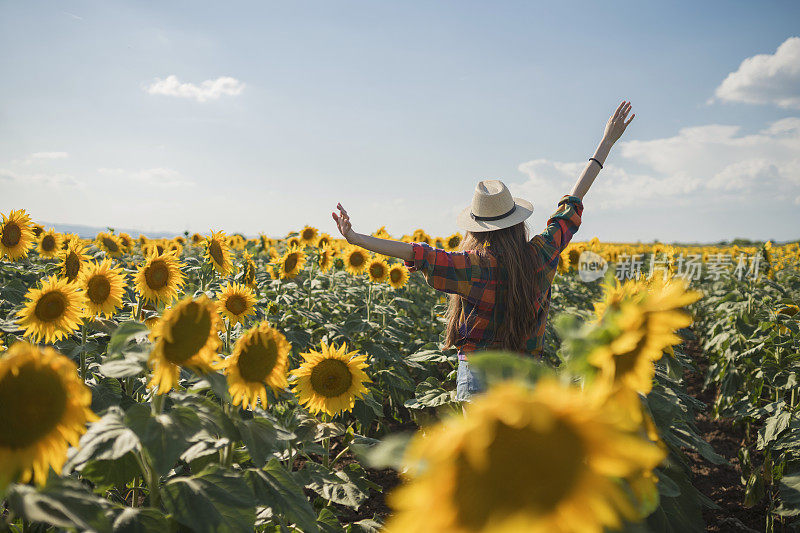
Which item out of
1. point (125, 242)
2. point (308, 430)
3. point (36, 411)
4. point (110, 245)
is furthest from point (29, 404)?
point (125, 242)

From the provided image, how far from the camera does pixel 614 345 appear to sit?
0.83m

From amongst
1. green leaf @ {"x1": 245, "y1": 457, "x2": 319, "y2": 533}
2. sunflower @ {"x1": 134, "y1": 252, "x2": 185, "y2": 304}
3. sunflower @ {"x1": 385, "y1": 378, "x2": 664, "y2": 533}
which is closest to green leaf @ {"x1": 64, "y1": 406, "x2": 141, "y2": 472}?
green leaf @ {"x1": 245, "y1": 457, "x2": 319, "y2": 533}

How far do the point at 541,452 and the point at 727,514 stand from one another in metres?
5.01

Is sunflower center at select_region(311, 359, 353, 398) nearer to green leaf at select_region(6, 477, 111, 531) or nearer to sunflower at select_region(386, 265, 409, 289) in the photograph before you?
green leaf at select_region(6, 477, 111, 531)

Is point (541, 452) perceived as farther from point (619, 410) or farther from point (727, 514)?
point (727, 514)

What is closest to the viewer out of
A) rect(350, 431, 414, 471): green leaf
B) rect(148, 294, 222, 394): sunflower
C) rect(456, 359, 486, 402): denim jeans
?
rect(350, 431, 414, 471): green leaf

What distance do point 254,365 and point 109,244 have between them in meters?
7.32

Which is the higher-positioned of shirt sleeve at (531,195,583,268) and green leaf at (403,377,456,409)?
shirt sleeve at (531,195,583,268)

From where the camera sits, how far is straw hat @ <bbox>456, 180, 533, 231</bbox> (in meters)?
3.42

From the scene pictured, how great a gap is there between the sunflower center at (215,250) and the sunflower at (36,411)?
2.93m

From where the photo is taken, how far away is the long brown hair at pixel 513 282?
3.24 m

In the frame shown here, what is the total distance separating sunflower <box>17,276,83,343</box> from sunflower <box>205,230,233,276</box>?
1290mm

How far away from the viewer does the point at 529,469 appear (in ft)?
2.19

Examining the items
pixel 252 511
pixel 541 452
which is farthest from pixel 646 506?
pixel 252 511
